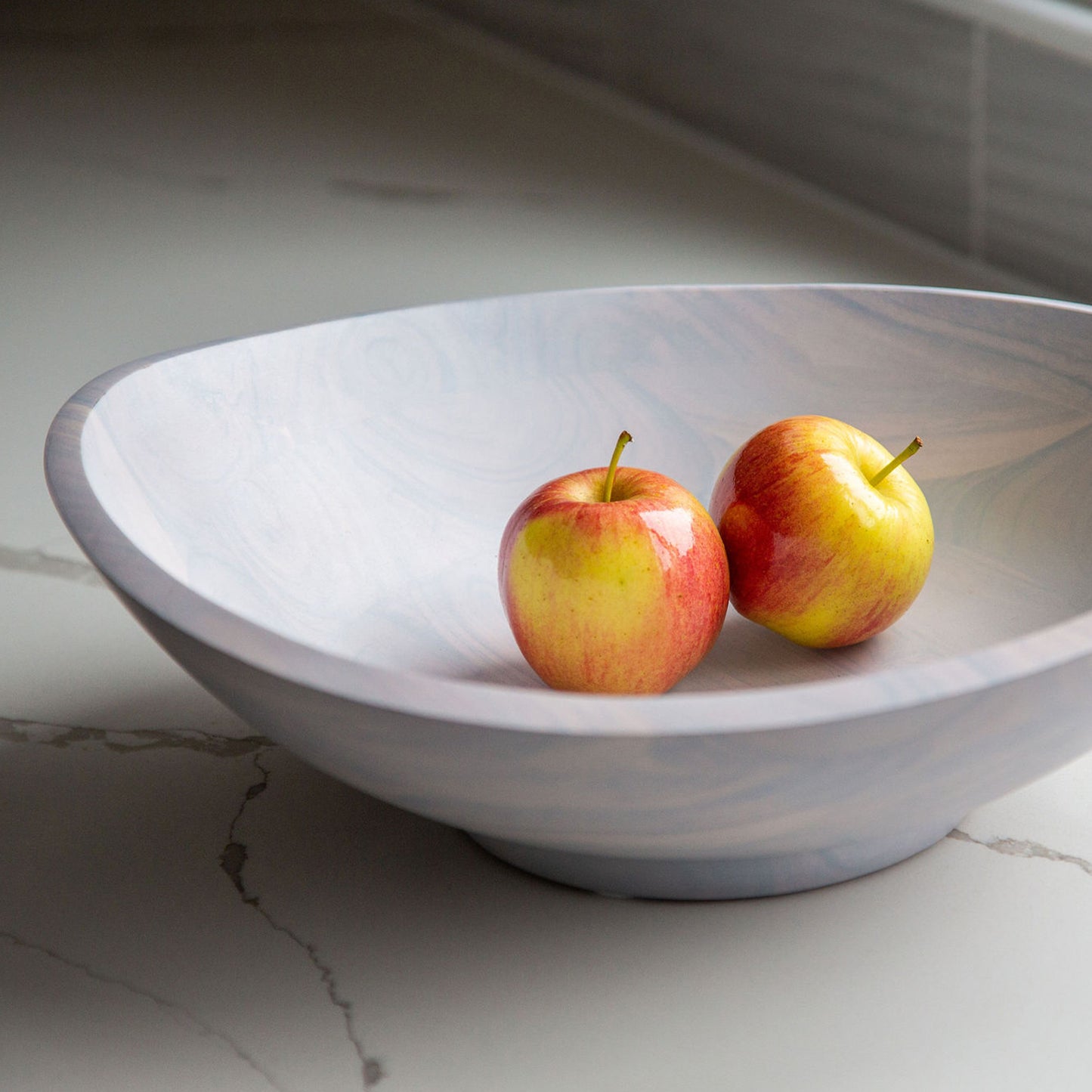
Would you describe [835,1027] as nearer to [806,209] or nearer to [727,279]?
[727,279]

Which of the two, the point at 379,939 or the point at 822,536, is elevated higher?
the point at 822,536

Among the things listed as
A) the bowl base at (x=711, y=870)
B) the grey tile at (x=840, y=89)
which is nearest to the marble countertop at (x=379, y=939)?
the bowl base at (x=711, y=870)

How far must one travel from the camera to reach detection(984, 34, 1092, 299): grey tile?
140 cm

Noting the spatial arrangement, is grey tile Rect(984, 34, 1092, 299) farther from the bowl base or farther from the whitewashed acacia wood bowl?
the bowl base

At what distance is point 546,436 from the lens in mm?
804

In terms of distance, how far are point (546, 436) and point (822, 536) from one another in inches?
8.5

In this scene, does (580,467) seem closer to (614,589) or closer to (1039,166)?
(614,589)

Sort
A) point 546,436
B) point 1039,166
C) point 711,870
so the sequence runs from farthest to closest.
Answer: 1. point 1039,166
2. point 546,436
3. point 711,870

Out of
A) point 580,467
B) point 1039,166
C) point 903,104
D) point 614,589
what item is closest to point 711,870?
point 614,589

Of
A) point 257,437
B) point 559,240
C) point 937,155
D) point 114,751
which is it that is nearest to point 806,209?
point 937,155

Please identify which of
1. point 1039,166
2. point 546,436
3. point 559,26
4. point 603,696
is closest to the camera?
point 603,696

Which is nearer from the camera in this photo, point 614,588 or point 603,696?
point 603,696

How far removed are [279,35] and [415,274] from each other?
48.1 inches

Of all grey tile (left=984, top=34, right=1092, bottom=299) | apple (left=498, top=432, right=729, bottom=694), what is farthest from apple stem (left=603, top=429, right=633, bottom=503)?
grey tile (left=984, top=34, right=1092, bottom=299)
